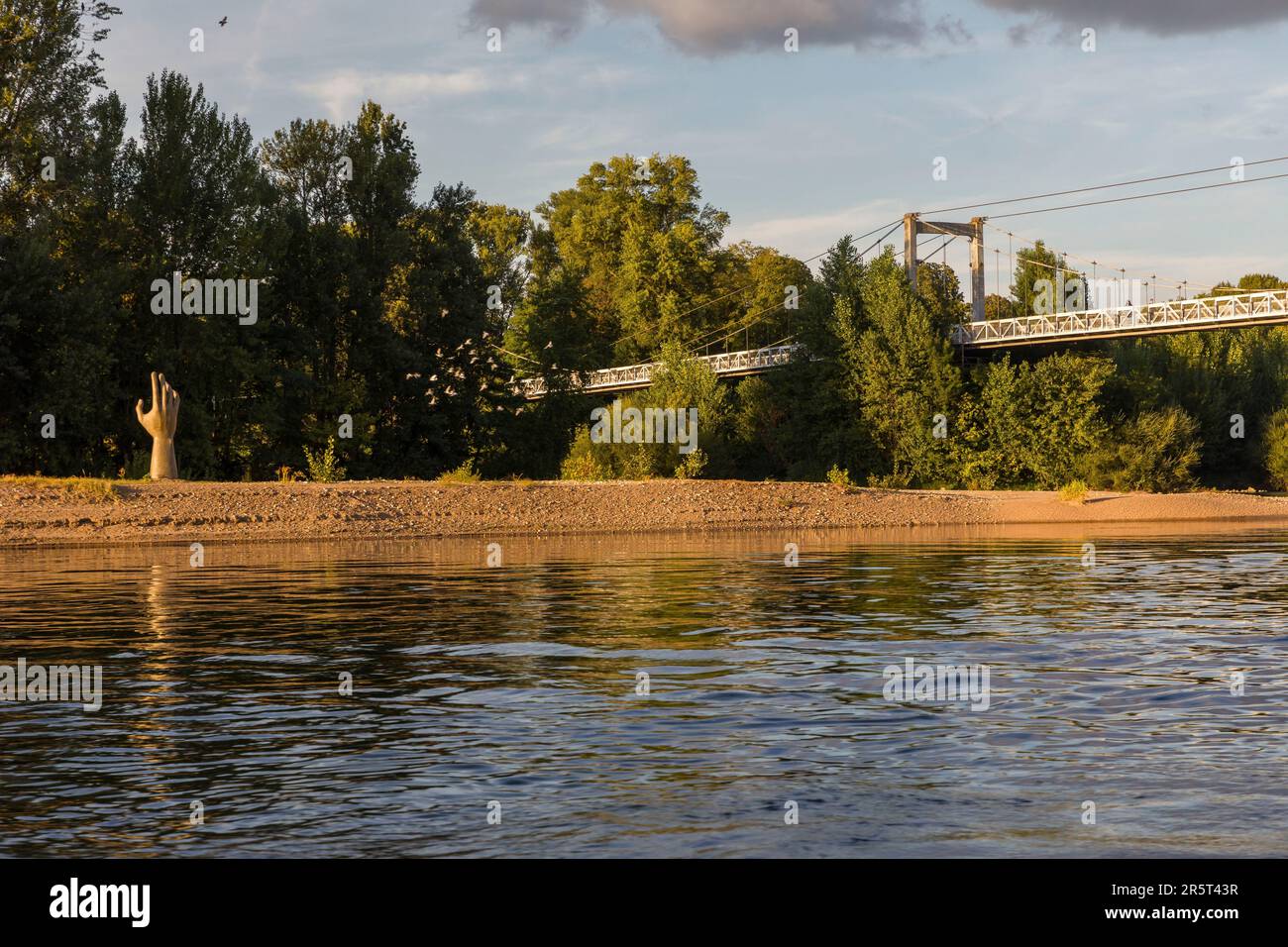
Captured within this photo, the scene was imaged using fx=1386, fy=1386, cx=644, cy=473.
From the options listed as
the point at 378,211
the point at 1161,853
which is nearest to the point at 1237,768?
the point at 1161,853

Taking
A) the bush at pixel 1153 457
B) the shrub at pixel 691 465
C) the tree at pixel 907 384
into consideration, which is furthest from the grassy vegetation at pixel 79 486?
the bush at pixel 1153 457

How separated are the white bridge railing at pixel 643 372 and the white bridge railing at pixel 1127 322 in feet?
31.2

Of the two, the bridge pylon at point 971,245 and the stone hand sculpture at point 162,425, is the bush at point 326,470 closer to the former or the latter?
the stone hand sculpture at point 162,425

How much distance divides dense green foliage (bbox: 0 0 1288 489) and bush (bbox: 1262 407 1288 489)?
114 millimetres

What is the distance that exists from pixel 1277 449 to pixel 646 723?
61163 millimetres

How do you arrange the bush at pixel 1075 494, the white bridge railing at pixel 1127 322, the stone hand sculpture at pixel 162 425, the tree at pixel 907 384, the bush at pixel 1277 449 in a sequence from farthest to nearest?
the bush at pixel 1277 449 → the tree at pixel 907 384 → the white bridge railing at pixel 1127 322 → the bush at pixel 1075 494 → the stone hand sculpture at pixel 162 425

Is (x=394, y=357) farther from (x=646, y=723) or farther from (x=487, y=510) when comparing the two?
(x=646, y=723)

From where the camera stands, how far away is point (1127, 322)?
211 feet

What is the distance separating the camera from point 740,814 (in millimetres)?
7164

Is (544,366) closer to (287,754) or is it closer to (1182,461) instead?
(1182,461)

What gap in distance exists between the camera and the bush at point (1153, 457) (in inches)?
2245

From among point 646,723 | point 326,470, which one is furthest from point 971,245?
point 646,723
